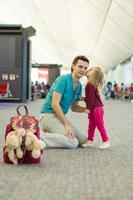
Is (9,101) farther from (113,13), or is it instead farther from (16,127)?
(16,127)

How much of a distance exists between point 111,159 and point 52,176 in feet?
4.85

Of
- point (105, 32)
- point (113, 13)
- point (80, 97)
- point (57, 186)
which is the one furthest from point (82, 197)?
point (105, 32)

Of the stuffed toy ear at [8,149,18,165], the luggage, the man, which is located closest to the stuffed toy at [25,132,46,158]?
the luggage

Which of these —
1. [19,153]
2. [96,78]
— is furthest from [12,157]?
[96,78]

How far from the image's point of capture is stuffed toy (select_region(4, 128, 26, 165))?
566 cm

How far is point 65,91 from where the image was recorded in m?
7.17

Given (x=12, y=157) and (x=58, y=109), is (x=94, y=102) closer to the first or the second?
(x=58, y=109)

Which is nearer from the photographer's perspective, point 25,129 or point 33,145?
point 33,145

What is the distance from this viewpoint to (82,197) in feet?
13.9

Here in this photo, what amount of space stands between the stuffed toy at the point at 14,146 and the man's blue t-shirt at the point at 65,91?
1.41 meters

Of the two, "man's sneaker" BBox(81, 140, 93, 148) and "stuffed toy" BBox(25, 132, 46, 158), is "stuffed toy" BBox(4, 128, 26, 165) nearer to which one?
"stuffed toy" BBox(25, 132, 46, 158)

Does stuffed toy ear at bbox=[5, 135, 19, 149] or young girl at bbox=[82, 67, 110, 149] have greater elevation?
young girl at bbox=[82, 67, 110, 149]

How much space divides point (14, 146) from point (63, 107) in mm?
1833

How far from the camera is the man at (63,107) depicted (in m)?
6.96
